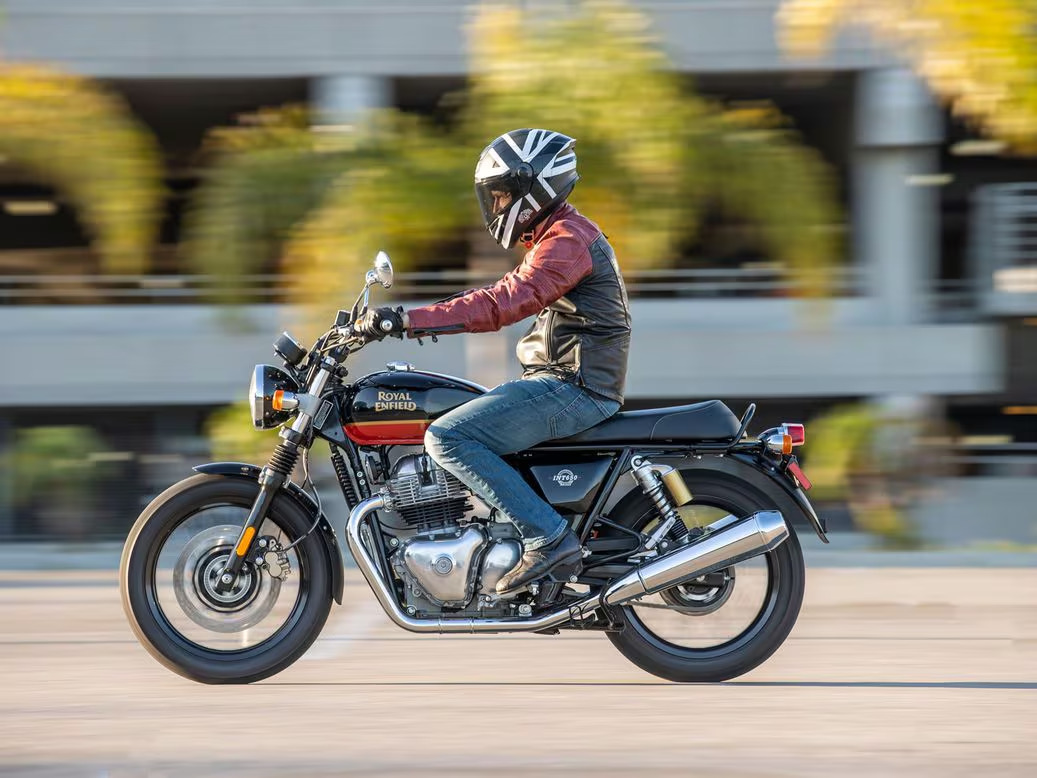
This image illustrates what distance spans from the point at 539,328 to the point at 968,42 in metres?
6.87

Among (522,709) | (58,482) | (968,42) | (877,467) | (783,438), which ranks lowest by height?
(877,467)

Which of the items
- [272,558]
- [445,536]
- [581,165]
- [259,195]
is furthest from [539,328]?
[259,195]

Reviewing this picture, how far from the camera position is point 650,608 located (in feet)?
20.1

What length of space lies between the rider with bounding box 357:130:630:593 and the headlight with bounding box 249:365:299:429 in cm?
47

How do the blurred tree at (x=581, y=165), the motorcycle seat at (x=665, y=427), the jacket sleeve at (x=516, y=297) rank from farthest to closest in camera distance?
the blurred tree at (x=581, y=165) → the motorcycle seat at (x=665, y=427) → the jacket sleeve at (x=516, y=297)

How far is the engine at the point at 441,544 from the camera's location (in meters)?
5.79

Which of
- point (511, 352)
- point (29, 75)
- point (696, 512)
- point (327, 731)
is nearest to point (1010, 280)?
point (511, 352)

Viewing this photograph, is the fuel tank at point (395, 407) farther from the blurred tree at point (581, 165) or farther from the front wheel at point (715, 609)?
the blurred tree at point (581, 165)

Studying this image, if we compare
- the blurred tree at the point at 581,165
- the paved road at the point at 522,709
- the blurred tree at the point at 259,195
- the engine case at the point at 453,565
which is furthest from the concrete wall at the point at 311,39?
the engine case at the point at 453,565

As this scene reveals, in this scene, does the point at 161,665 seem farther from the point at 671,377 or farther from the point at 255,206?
the point at 671,377

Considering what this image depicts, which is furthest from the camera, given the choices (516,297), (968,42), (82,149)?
(82,149)

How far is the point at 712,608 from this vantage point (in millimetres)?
6062

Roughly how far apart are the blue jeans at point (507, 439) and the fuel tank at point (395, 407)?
9cm

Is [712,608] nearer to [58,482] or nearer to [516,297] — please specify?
[516,297]
